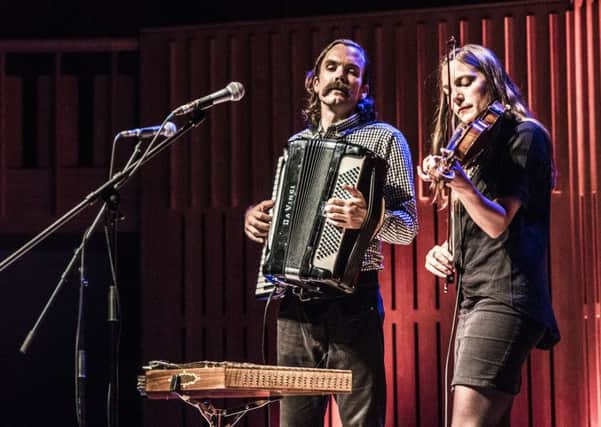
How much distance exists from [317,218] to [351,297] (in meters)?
0.31

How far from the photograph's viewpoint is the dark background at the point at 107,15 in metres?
5.76

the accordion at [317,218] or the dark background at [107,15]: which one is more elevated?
the dark background at [107,15]

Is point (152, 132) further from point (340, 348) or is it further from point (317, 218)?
point (340, 348)

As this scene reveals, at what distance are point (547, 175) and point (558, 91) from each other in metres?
2.15

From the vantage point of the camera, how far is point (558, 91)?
4.81 meters

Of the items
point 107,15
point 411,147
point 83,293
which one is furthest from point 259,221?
point 107,15

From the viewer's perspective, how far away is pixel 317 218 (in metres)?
3.15

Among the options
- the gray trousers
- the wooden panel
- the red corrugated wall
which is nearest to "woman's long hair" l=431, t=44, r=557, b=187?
the gray trousers

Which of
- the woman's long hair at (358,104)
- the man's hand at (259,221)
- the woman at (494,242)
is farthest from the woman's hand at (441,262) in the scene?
the woman's long hair at (358,104)

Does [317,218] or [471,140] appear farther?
[317,218]

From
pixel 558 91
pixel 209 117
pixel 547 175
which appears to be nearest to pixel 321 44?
pixel 209 117

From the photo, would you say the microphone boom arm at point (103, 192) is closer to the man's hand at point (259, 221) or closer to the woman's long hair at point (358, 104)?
the man's hand at point (259, 221)

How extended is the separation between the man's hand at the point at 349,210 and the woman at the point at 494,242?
0.91 ft

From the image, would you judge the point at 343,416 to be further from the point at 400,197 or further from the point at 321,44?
the point at 321,44
